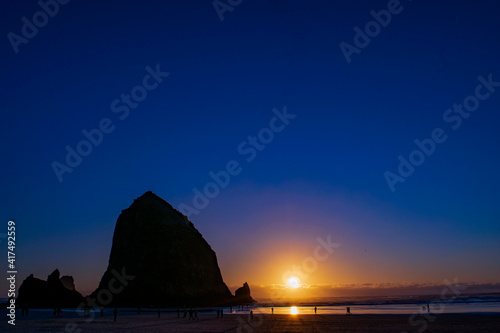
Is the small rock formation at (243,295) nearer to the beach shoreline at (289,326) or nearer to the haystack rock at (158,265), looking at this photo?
the haystack rock at (158,265)

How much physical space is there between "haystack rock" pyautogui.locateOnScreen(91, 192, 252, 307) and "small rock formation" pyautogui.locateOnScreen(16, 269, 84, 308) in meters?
14.6

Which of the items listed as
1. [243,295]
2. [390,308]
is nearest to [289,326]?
[390,308]

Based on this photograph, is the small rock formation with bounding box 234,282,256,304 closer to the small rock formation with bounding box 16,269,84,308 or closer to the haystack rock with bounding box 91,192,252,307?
the haystack rock with bounding box 91,192,252,307

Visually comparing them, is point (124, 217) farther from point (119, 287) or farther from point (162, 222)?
point (119, 287)

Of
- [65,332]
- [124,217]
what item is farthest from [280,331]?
[124,217]

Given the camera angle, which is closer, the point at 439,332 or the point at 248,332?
the point at 439,332

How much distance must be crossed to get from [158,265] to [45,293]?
139 ft

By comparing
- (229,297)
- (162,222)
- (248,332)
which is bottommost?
(229,297)

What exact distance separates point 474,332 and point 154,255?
83807 millimetres

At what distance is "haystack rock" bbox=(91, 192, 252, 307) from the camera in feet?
315

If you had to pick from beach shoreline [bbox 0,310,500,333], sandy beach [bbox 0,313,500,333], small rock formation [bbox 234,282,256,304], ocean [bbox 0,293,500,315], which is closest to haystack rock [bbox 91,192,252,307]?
small rock formation [bbox 234,282,256,304]

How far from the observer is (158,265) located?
98.9m

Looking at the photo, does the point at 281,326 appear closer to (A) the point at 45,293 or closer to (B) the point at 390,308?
(B) the point at 390,308

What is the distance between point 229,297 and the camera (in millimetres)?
112500
